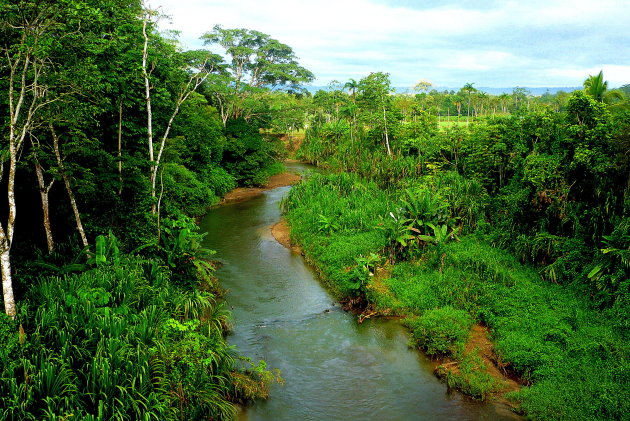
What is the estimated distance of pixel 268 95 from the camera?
36.1 meters

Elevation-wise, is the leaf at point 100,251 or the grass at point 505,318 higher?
the leaf at point 100,251

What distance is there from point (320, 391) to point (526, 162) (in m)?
9.94

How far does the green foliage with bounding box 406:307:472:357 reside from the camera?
10.6 m

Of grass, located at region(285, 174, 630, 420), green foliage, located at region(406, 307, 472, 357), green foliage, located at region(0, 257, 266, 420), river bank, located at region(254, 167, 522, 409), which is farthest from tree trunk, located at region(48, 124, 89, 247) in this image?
green foliage, located at region(406, 307, 472, 357)

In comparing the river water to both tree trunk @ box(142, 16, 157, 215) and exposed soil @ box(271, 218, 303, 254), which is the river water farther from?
tree trunk @ box(142, 16, 157, 215)

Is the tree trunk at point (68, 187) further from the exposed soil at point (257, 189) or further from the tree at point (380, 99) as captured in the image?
the tree at point (380, 99)

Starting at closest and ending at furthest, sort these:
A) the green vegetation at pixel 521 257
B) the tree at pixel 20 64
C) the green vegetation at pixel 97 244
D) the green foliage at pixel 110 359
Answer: the green foliage at pixel 110 359, the green vegetation at pixel 97 244, the tree at pixel 20 64, the green vegetation at pixel 521 257

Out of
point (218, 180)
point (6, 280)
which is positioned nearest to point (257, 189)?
point (218, 180)

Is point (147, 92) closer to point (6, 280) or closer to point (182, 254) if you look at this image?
point (182, 254)

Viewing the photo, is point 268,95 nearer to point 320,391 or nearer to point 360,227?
point 360,227

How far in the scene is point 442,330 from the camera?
35.9 feet

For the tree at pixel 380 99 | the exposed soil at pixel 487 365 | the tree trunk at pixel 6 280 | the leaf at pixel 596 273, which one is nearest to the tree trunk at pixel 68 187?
the tree trunk at pixel 6 280

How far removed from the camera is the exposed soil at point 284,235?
63.0ft

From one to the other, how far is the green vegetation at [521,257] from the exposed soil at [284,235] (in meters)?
0.51
